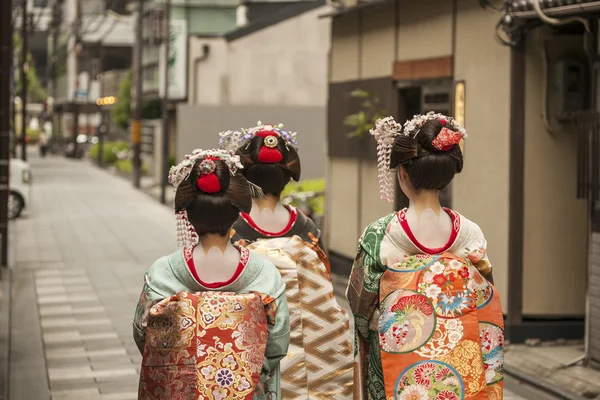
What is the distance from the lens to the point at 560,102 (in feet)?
39.8

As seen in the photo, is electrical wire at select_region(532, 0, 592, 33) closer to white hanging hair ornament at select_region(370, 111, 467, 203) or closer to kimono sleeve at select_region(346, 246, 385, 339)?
white hanging hair ornament at select_region(370, 111, 467, 203)

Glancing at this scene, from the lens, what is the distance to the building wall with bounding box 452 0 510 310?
40.9 ft

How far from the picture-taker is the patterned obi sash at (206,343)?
534cm

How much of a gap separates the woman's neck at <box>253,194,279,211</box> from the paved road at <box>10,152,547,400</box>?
10.9 feet

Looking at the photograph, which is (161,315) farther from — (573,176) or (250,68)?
(250,68)

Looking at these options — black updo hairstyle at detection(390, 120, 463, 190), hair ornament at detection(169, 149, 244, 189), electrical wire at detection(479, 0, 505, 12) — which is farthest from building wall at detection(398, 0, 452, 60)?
hair ornament at detection(169, 149, 244, 189)

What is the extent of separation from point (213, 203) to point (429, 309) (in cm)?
123

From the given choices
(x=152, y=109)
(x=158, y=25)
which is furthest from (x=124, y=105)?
(x=158, y=25)

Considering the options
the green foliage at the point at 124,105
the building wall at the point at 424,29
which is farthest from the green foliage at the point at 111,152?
the building wall at the point at 424,29

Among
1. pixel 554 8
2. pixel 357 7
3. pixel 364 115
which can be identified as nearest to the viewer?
pixel 554 8

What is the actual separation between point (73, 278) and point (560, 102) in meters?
8.45

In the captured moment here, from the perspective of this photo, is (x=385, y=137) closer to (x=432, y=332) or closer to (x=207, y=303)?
(x=432, y=332)

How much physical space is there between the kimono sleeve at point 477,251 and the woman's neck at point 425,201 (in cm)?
22

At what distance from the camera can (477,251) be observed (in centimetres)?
586
